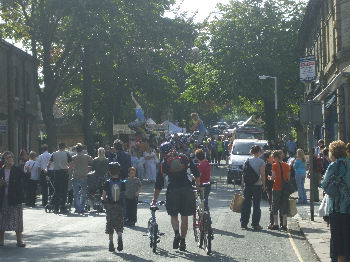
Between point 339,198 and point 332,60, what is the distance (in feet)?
75.5

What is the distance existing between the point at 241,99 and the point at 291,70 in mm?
5079

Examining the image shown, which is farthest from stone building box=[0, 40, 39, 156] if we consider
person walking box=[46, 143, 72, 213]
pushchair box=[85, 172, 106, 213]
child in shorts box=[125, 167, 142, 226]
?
child in shorts box=[125, 167, 142, 226]

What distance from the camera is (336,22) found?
30.0 metres

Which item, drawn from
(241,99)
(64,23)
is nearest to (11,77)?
(64,23)

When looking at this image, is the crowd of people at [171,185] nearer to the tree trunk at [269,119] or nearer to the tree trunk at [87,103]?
the tree trunk at [87,103]

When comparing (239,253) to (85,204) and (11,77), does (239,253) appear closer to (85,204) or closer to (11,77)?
(85,204)

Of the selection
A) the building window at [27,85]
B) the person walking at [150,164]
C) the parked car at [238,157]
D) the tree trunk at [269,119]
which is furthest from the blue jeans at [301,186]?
the tree trunk at [269,119]

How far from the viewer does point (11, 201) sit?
13.1 metres

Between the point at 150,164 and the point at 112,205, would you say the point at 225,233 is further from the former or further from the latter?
the point at 150,164

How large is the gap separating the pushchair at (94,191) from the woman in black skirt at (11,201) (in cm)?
633

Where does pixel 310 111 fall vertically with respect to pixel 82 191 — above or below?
above

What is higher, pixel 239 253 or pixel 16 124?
pixel 16 124

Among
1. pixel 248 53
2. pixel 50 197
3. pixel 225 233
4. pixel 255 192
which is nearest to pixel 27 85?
pixel 248 53

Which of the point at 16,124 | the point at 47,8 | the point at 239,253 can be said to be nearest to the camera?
the point at 239,253
